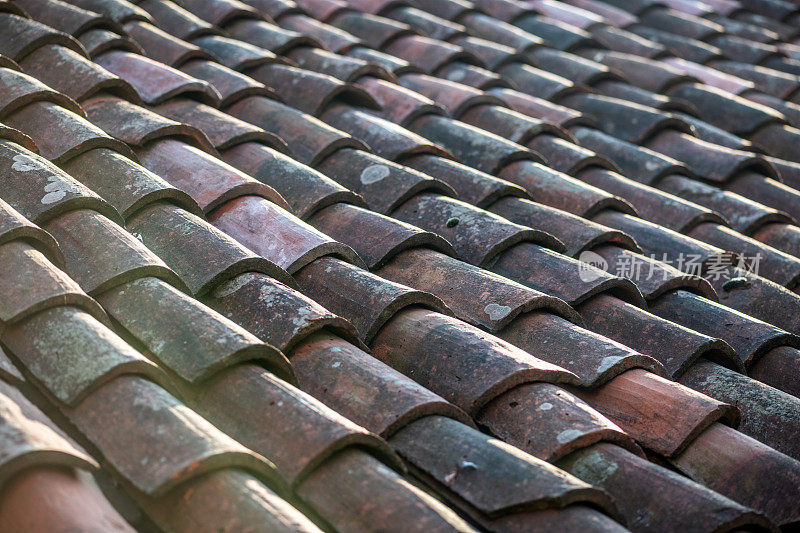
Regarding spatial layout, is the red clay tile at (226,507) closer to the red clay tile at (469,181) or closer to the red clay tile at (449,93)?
the red clay tile at (469,181)

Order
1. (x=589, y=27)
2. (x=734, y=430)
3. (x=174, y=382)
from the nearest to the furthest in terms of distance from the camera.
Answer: (x=174, y=382) < (x=734, y=430) < (x=589, y=27)

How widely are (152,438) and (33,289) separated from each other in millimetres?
567

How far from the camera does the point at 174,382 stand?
1997 millimetres

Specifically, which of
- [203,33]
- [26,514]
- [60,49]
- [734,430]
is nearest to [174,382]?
[26,514]

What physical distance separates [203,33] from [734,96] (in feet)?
10.5

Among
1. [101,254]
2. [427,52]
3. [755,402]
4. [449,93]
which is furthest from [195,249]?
[427,52]

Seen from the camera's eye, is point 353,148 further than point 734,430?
Yes

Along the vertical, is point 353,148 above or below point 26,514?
above

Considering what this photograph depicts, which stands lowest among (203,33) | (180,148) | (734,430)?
(734,430)

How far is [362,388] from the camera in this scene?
2.10 meters

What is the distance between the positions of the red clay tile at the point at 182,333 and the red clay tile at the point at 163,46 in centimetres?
→ 197

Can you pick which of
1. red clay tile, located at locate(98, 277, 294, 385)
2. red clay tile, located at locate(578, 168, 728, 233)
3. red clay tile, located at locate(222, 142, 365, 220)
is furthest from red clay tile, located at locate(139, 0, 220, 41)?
red clay tile, located at locate(98, 277, 294, 385)

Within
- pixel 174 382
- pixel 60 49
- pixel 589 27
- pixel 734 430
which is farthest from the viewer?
pixel 589 27

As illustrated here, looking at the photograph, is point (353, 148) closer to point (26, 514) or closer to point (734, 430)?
point (734, 430)
